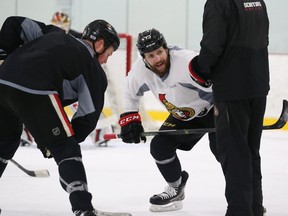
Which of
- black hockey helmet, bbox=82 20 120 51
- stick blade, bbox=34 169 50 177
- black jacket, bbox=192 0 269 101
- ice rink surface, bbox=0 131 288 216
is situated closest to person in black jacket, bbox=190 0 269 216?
black jacket, bbox=192 0 269 101

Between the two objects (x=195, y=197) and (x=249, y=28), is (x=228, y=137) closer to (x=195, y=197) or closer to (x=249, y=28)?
(x=249, y=28)

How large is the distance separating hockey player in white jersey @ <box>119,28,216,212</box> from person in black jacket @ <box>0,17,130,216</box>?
47 cm

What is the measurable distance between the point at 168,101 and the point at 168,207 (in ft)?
1.63

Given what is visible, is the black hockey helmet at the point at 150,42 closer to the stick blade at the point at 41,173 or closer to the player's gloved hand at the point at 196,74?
the player's gloved hand at the point at 196,74

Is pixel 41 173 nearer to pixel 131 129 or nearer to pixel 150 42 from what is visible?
pixel 131 129

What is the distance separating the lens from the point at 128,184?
3.82 metres

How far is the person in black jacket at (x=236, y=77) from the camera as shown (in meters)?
2.41

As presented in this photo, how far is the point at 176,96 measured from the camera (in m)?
3.12

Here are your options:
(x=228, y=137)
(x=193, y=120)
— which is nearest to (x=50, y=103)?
(x=228, y=137)

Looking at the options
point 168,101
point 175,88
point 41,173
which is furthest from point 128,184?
point 175,88

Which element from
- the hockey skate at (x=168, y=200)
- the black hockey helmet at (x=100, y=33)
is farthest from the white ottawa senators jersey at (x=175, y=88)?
the black hockey helmet at (x=100, y=33)

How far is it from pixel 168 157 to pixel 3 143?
0.79 meters

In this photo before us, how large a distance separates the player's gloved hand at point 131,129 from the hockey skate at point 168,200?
0.95ft

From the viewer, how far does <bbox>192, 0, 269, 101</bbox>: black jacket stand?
2385 millimetres
